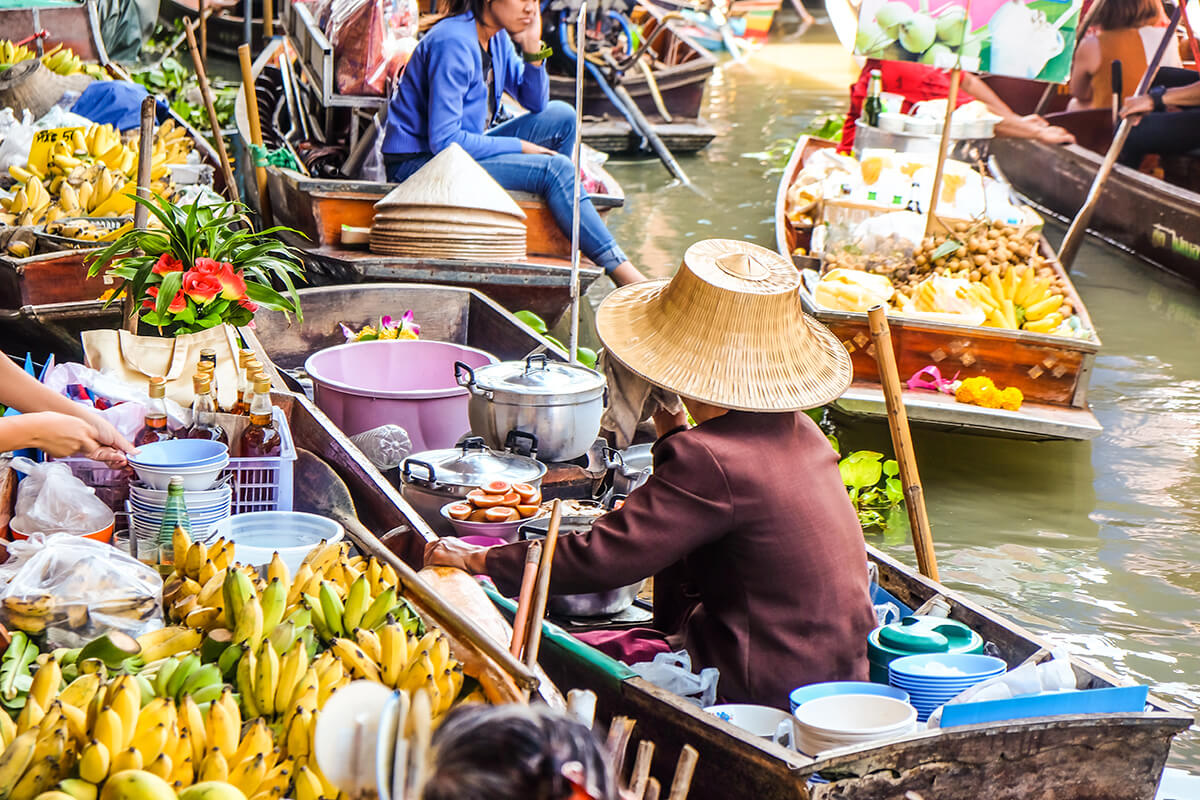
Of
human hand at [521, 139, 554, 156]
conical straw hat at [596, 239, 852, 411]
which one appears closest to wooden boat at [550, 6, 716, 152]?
human hand at [521, 139, 554, 156]

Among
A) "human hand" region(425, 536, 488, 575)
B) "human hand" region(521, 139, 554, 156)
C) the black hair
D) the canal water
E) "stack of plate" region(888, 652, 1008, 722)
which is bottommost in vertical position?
the canal water

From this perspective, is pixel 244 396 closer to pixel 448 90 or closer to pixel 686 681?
pixel 686 681

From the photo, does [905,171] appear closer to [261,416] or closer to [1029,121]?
[1029,121]

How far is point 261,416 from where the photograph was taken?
2.79 metres

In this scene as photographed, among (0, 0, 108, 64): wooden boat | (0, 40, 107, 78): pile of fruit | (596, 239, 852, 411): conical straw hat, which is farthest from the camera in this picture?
(0, 0, 108, 64): wooden boat

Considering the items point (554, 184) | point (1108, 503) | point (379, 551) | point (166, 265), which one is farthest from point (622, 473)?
point (1108, 503)

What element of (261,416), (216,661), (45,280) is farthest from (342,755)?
(45,280)

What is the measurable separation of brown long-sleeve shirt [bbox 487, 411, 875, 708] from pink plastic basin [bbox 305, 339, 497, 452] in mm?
1249

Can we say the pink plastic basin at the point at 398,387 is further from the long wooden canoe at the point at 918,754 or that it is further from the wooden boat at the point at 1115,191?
the wooden boat at the point at 1115,191

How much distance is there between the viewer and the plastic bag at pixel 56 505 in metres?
2.47

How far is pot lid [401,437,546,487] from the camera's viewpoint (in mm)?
2963

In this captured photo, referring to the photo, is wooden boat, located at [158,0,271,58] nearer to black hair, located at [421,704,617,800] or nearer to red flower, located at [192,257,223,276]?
red flower, located at [192,257,223,276]

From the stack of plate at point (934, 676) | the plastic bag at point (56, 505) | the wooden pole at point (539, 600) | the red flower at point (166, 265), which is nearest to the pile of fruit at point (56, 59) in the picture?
the red flower at point (166, 265)

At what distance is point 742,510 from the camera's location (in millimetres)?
2207
